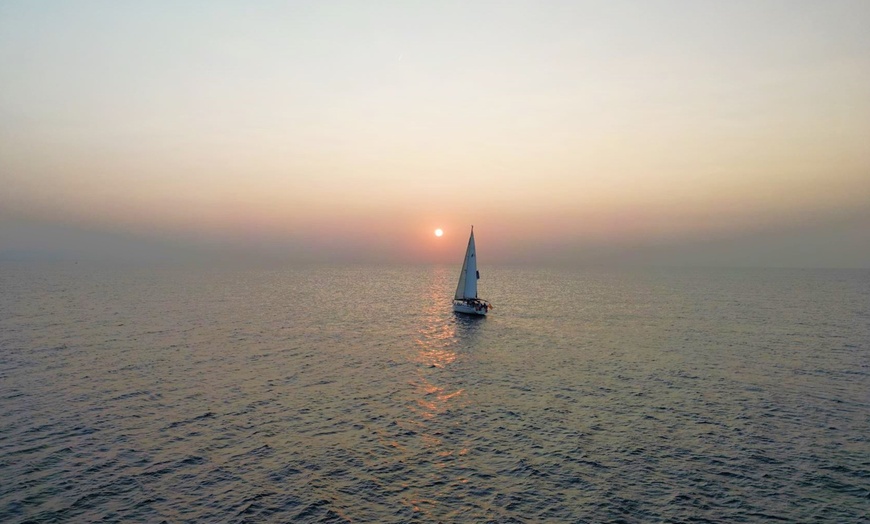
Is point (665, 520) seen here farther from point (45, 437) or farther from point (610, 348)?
point (610, 348)

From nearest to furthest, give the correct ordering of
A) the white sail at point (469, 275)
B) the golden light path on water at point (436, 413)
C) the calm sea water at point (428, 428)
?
the calm sea water at point (428, 428) < the golden light path on water at point (436, 413) < the white sail at point (469, 275)

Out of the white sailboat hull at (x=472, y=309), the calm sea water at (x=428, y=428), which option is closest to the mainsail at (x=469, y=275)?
the white sailboat hull at (x=472, y=309)

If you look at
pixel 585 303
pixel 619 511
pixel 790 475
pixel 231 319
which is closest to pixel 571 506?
pixel 619 511

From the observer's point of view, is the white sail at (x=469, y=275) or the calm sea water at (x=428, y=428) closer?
the calm sea water at (x=428, y=428)

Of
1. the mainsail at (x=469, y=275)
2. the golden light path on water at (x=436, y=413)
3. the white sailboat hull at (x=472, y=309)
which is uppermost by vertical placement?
the mainsail at (x=469, y=275)

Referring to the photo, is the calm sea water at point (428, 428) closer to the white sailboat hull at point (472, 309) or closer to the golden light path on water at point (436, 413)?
the golden light path on water at point (436, 413)

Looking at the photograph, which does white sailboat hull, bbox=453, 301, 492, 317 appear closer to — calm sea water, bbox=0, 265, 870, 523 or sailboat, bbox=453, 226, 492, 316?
sailboat, bbox=453, 226, 492, 316

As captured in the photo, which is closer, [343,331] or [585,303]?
[343,331]

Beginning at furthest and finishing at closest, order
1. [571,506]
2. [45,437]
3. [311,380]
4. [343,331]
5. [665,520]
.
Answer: [343,331], [311,380], [45,437], [571,506], [665,520]

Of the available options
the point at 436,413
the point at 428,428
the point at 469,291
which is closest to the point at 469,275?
the point at 469,291
